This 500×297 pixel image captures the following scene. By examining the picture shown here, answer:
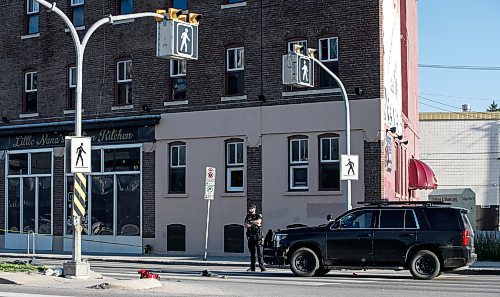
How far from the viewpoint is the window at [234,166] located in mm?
32656

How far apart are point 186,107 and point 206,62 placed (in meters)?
1.86

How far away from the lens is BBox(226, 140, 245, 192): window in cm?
3266

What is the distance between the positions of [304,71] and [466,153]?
27056 mm

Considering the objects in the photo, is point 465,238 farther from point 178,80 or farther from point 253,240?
point 178,80

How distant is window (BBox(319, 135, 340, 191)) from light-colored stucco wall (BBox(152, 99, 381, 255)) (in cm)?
23

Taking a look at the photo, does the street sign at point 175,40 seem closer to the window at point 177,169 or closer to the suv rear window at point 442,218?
the suv rear window at point 442,218

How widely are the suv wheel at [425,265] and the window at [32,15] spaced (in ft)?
74.7

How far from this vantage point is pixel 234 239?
32.5 m

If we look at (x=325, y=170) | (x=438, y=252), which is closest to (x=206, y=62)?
(x=325, y=170)

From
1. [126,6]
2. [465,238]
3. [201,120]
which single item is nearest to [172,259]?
[201,120]

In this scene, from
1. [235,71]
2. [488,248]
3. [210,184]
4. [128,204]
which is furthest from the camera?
[128,204]

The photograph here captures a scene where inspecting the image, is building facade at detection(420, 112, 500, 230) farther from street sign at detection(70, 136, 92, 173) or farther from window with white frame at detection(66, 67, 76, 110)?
street sign at detection(70, 136, 92, 173)

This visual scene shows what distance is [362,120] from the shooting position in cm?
3000

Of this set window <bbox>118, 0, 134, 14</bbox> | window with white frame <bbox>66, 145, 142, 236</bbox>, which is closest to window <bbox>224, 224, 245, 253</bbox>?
window with white frame <bbox>66, 145, 142, 236</bbox>
